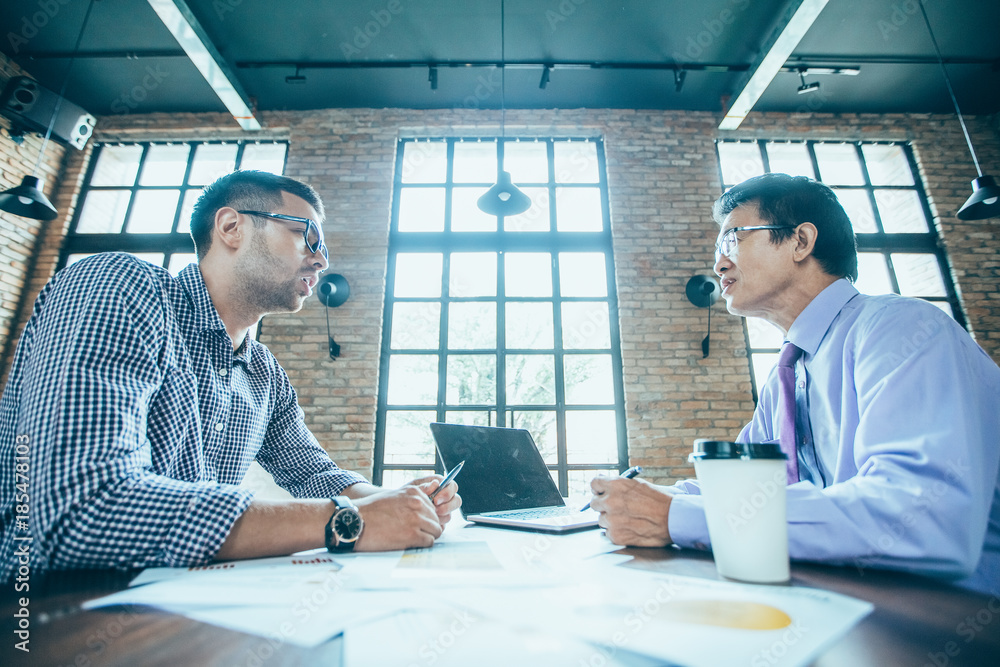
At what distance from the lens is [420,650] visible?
1.28ft

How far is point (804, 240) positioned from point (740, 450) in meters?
1.16

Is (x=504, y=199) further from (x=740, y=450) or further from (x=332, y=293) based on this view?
(x=740, y=450)

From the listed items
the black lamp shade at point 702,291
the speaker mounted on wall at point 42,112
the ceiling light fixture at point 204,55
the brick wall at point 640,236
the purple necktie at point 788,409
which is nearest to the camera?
the purple necktie at point 788,409

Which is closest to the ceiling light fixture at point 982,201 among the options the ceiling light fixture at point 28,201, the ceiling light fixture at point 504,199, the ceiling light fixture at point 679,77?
the ceiling light fixture at point 679,77

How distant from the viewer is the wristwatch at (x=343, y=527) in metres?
0.85

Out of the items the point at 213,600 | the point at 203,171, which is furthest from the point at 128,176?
the point at 213,600

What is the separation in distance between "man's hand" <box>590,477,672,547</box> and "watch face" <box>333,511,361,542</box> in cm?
52

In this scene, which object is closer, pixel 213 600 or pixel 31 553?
pixel 213 600

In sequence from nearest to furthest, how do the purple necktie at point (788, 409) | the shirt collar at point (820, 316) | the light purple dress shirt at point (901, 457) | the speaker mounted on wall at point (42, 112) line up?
the light purple dress shirt at point (901, 457), the purple necktie at point (788, 409), the shirt collar at point (820, 316), the speaker mounted on wall at point (42, 112)

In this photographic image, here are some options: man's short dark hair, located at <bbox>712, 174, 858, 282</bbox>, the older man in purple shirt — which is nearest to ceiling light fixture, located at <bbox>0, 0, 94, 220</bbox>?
the older man in purple shirt

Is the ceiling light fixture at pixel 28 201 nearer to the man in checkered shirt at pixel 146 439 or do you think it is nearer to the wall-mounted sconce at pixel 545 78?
the man in checkered shirt at pixel 146 439

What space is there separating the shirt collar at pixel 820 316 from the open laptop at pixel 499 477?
0.78m

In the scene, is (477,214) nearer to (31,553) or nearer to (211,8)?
(211,8)

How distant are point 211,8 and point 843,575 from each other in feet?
17.1
